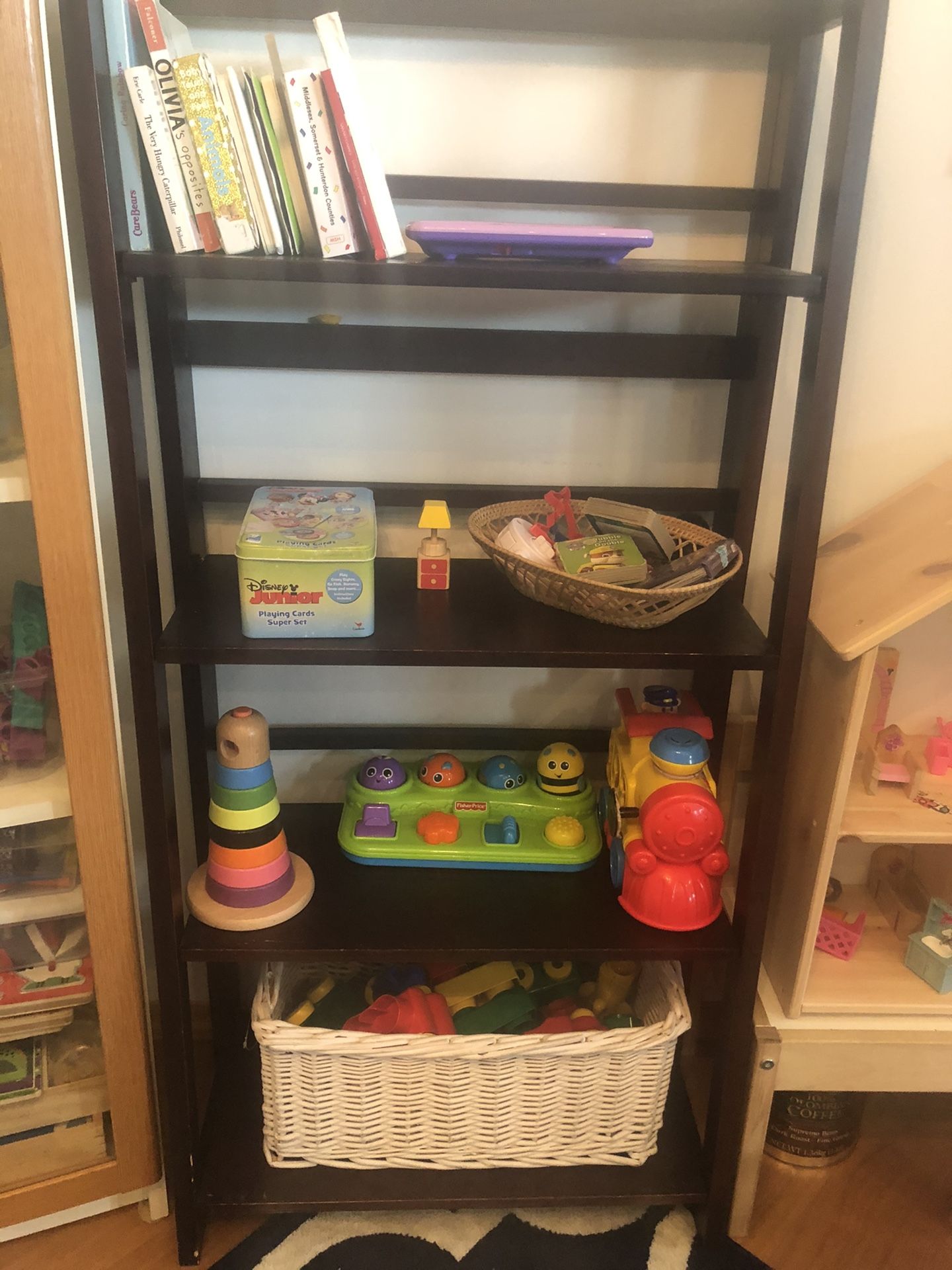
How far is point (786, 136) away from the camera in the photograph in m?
1.13

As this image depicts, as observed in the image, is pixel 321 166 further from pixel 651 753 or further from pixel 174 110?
pixel 651 753

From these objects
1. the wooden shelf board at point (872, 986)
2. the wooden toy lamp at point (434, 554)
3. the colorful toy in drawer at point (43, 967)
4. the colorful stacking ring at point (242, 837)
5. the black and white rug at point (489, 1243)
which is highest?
the wooden toy lamp at point (434, 554)

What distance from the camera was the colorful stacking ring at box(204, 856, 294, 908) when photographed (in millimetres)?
1178

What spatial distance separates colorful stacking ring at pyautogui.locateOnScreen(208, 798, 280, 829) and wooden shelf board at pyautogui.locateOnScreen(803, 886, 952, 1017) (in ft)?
2.39

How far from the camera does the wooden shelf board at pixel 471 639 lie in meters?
1.02

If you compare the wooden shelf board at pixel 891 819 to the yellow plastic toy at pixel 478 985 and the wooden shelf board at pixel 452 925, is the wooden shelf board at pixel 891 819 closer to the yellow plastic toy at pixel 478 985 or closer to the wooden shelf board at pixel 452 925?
the wooden shelf board at pixel 452 925

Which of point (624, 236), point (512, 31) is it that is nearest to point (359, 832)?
point (624, 236)

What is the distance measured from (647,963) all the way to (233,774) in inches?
25.8

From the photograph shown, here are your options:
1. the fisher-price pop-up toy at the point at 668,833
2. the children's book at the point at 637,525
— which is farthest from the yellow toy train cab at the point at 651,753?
the children's book at the point at 637,525

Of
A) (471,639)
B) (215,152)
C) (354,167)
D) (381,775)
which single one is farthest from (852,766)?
(215,152)

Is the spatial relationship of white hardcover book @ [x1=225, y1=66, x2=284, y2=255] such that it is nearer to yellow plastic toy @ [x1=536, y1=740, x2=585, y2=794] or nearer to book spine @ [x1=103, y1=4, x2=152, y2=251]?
book spine @ [x1=103, y1=4, x2=152, y2=251]

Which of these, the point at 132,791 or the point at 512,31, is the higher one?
the point at 512,31

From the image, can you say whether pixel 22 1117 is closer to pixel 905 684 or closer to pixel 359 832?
pixel 359 832

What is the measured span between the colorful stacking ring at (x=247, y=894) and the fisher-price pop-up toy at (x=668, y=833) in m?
0.43
